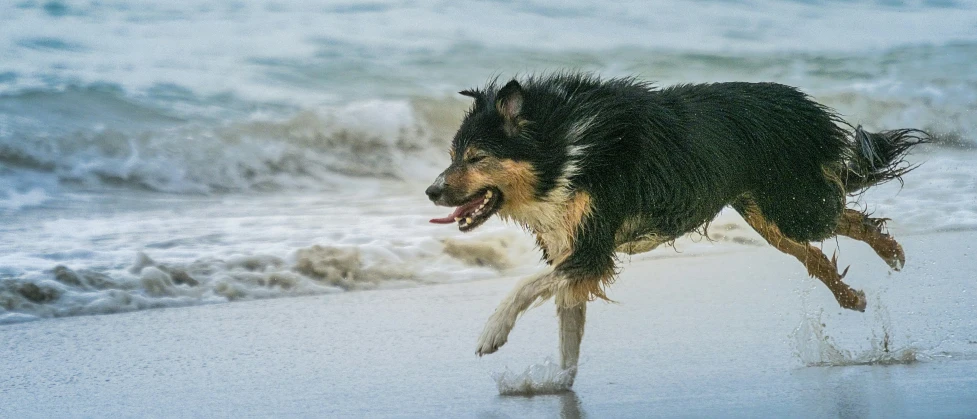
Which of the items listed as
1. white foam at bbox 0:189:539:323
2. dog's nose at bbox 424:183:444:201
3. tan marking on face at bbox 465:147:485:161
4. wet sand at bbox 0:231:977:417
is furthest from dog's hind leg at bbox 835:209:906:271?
white foam at bbox 0:189:539:323

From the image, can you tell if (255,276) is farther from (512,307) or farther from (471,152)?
(512,307)

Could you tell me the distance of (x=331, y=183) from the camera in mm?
12289

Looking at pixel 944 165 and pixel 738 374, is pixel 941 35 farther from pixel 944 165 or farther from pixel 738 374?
pixel 738 374

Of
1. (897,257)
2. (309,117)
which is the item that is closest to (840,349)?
(897,257)

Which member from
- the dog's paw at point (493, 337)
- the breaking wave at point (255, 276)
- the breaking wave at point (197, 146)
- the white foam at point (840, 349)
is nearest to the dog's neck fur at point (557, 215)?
the dog's paw at point (493, 337)

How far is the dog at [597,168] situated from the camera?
4.84 metres

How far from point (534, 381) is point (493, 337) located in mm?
317

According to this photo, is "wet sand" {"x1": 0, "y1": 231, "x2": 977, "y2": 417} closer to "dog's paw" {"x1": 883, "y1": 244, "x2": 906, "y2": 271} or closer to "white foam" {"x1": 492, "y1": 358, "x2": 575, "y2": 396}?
"white foam" {"x1": 492, "y1": 358, "x2": 575, "y2": 396}

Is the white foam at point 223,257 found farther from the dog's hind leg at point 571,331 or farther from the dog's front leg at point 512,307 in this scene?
the dog's front leg at point 512,307

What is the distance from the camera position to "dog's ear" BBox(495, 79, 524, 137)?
484 cm

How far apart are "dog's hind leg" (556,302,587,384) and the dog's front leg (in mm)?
261

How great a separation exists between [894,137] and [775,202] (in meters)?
1.11

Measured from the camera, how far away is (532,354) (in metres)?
5.63

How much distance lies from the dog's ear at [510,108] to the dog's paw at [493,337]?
2.71 ft
